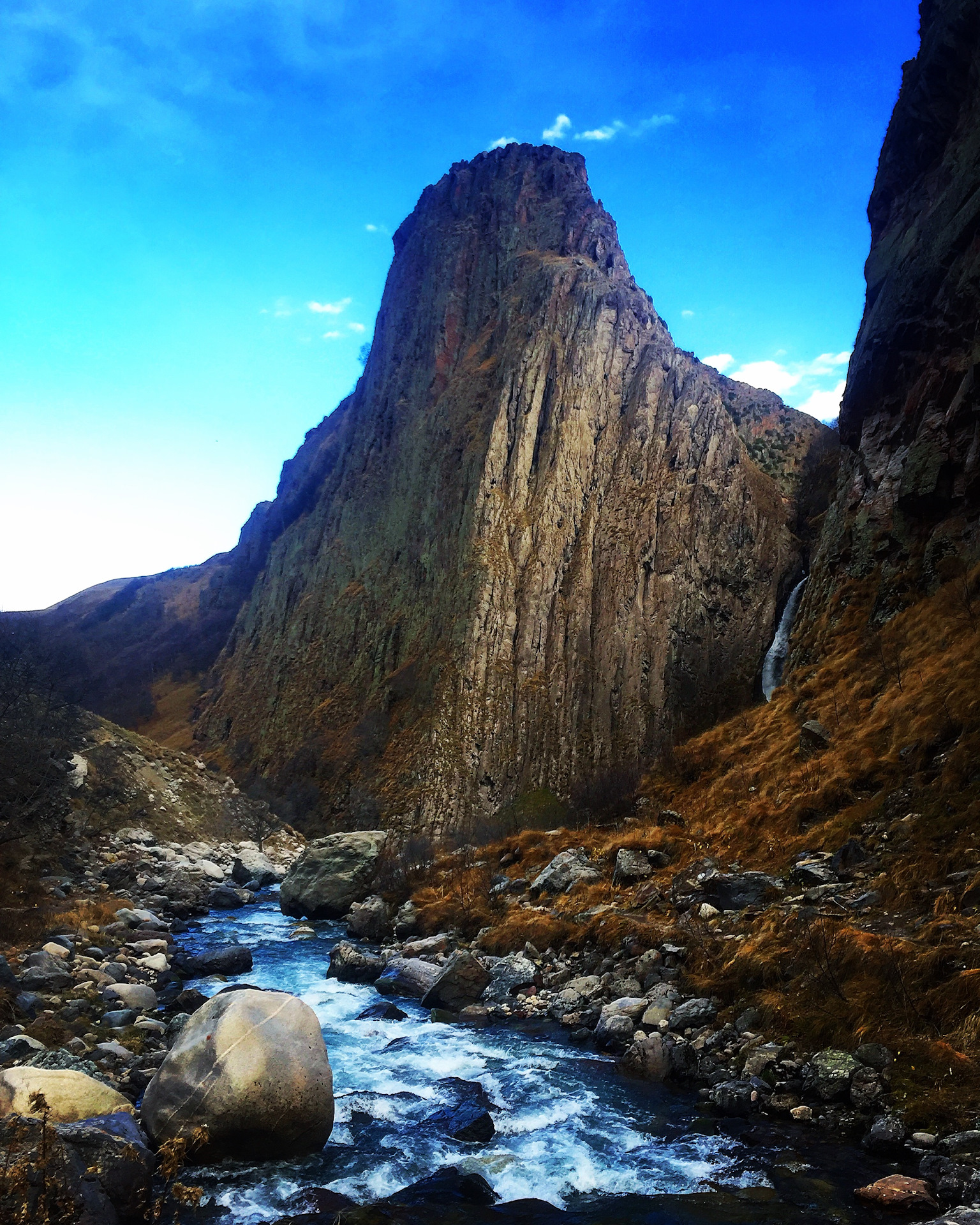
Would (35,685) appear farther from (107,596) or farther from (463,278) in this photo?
(107,596)

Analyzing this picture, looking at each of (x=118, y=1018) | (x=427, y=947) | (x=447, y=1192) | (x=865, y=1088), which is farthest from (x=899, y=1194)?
(x=427, y=947)

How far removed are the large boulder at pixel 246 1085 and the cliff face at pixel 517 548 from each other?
106 ft

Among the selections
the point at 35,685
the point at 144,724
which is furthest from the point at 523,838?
the point at 144,724

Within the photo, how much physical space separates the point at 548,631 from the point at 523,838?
77.5 feet

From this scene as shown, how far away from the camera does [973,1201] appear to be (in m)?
6.15

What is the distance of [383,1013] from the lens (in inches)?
510

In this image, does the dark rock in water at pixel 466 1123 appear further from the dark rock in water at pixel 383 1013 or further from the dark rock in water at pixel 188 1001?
the dark rock in water at pixel 188 1001

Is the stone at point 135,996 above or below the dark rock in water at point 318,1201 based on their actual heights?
below

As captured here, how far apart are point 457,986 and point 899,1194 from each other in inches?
339

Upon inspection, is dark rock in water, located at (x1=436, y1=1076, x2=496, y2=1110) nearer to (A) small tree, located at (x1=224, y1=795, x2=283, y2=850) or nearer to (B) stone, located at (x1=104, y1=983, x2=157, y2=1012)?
(B) stone, located at (x1=104, y1=983, x2=157, y2=1012)

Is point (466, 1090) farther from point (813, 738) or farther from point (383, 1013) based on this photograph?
point (813, 738)

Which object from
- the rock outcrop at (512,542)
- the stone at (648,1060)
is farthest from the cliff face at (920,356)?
the rock outcrop at (512,542)

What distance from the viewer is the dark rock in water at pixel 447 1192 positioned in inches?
274

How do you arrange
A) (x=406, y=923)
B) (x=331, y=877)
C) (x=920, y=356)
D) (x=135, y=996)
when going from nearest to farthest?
(x=135, y=996) < (x=406, y=923) < (x=920, y=356) < (x=331, y=877)
